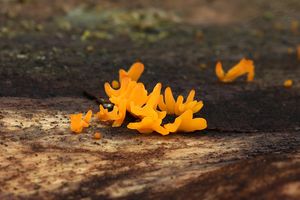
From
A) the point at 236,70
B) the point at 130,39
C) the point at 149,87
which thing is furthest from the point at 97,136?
the point at 130,39

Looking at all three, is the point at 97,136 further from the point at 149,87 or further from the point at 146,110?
the point at 149,87

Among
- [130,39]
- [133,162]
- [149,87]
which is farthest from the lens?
[130,39]

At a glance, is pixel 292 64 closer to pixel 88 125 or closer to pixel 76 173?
pixel 88 125

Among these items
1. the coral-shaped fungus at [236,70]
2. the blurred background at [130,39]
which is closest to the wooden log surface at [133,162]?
the blurred background at [130,39]

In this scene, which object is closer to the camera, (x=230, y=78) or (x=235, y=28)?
(x=230, y=78)

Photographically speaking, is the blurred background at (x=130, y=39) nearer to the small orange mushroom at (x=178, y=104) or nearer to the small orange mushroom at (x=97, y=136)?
the small orange mushroom at (x=178, y=104)

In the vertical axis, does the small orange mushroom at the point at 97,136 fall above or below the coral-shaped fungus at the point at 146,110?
below

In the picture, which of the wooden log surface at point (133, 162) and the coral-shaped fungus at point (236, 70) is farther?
the coral-shaped fungus at point (236, 70)

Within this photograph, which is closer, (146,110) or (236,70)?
(146,110)

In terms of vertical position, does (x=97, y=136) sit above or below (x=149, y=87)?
below

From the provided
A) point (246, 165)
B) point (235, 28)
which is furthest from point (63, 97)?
point (235, 28)

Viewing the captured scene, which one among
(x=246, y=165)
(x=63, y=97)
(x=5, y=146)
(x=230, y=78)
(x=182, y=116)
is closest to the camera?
(x=246, y=165)
